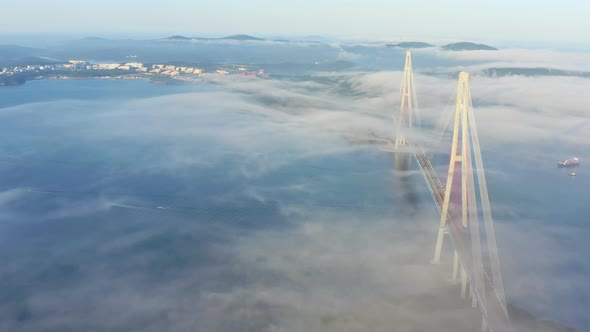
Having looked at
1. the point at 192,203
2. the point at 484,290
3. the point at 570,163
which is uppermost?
the point at 570,163

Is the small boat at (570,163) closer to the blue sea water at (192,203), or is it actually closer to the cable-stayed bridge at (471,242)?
the blue sea water at (192,203)

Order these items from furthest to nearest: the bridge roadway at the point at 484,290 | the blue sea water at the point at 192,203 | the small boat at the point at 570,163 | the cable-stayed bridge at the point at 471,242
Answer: the small boat at the point at 570,163
the blue sea water at the point at 192,203
the cable-stayed bridge at the point at 471,242
the bridge roadway at the point at 484,290

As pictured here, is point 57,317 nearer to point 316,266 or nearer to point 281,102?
point 316,266

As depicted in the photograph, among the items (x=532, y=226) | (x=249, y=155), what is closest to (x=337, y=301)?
(x=532, y=226)

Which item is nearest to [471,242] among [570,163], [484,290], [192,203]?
[484,290]

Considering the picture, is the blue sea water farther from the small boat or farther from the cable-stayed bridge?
the cable-stayed bridge

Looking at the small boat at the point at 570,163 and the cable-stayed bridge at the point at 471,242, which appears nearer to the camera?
the cable-stayed bridge at the point at 471,242

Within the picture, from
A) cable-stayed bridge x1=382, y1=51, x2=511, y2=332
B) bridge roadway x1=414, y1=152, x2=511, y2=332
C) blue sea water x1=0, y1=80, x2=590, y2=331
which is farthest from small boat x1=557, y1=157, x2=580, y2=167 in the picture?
bridge roadway x1=414, y1=152, x2=511, y2=332

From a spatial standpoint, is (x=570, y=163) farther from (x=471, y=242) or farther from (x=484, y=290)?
(x=484, y=290)

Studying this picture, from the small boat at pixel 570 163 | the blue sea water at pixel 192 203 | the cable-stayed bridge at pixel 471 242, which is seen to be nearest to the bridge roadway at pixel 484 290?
the cable-stayed bridge at pixel 471 242
